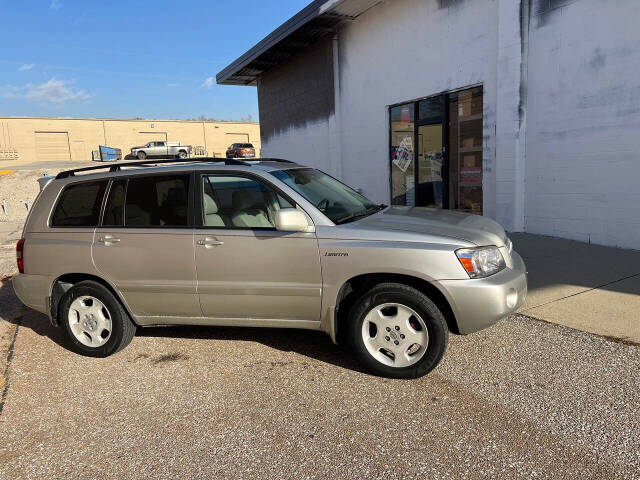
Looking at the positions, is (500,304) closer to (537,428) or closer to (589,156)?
(537,428)

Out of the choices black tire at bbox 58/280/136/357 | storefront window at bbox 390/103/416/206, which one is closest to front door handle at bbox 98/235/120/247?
black tire at bbox 58/280/136/357

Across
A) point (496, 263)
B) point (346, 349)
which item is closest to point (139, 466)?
point (346, 349)

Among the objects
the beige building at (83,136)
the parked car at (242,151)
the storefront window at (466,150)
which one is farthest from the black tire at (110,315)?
the beige building at (83,136)

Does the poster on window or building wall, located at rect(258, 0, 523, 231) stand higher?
building wall, located at rect(258, 0, 523, 231)

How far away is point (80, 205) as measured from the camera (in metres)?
4.59

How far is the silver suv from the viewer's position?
3.55 m

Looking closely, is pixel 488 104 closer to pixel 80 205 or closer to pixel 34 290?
pixel 80 205

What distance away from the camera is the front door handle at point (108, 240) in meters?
4.30

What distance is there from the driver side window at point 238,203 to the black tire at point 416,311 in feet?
3.31

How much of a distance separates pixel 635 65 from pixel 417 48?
4.75 metres

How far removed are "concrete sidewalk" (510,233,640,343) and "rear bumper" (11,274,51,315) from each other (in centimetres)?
466

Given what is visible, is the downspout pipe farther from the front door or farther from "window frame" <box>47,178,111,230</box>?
the front door

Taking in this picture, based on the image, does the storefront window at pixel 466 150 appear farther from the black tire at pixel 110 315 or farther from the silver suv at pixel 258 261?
the black tire at pixel 110 315

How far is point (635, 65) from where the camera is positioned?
6.74 m
